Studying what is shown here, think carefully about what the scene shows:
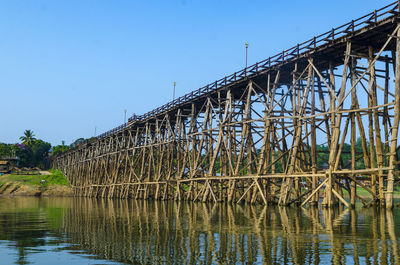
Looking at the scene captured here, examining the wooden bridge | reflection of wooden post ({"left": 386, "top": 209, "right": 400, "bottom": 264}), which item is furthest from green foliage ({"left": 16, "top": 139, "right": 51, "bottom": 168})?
reflection of wooden post ({"left": 386, "top": 209, "right": 400, "bottom": 264})

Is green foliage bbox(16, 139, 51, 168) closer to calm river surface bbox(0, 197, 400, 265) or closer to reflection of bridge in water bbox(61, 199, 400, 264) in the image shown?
calm river surface bbox(0, 197, 400, 265)

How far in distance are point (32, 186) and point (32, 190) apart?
1113mm

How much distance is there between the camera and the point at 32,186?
198 feet

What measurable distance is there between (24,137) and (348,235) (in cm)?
11689

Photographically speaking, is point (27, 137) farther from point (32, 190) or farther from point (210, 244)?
point (210, 244)

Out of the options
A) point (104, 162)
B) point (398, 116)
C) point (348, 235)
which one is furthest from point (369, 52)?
point (104, 162)

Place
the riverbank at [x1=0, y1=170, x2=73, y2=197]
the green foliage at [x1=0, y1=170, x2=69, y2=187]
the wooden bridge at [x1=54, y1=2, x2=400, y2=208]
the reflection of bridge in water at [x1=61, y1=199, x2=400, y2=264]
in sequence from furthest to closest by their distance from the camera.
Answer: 1. the green foliage at [x1=0, y1=170, x2=69, y2=187]
2. the riverbank at [x1=0, y1=170, x2=73, y2=197]
3. the wooden bridge at [x1=54, y1=2, x2=400, y2=208]
4. the reflection of bridge in water at [x1=61, y1=199, x2=400, y2=264]

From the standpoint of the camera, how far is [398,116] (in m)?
17.2

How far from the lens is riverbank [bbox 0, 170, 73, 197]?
195 feet

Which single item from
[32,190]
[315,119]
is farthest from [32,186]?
[315,119]

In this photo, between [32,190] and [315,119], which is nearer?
[315,119]

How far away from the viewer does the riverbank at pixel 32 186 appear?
195ft

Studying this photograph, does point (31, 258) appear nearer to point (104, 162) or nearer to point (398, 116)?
point (398, 116)

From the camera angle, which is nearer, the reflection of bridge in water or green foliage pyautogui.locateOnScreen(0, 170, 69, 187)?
the reflection of bridge in water
